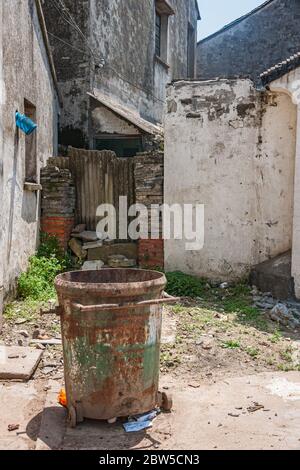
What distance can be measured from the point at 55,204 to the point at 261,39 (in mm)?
10867

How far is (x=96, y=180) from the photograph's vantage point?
30.3ft

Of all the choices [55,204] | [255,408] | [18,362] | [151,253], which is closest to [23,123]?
[55,204]

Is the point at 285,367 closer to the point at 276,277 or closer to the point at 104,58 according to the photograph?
the point at 276,277

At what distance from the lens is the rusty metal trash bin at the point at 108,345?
361 centimetres

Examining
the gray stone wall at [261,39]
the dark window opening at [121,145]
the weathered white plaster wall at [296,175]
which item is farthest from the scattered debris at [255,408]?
the gray stone wall at [261,39]

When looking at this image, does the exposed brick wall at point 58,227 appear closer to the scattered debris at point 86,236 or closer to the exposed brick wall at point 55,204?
the exposed brick wall at point 55,204

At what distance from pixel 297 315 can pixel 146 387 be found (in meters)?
3.73

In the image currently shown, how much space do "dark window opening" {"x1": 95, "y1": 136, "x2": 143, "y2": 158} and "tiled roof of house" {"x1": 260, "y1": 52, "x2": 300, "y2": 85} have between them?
393 centimetres

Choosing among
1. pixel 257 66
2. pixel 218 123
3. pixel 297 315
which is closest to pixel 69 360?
pixel 297 315

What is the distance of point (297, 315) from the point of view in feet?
22.5

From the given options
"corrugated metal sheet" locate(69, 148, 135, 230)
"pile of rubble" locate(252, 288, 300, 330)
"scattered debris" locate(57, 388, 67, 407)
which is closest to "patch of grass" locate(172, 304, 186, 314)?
"pile of rubble" locate(252, 288, 300, 330)

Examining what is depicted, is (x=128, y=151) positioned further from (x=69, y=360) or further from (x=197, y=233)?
(x=69, y=360)

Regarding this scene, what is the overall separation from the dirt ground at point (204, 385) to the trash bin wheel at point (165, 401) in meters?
0.07

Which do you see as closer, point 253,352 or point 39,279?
point 253,352
